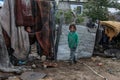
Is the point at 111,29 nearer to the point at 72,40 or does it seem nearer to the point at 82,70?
the point at 72,40

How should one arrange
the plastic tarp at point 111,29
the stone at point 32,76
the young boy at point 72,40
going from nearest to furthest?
the stone at point 32,76
the young boy at point 72,40
the plastic tarp at point 111,29

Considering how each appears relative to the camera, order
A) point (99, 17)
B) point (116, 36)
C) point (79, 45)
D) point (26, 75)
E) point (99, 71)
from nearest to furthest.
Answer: point (26, 75) → point (99, 71) → point (79, 45) → point (116, 36) → point (99, 17)

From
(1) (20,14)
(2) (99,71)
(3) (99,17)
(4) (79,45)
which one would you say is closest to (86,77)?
(2) (99,71)

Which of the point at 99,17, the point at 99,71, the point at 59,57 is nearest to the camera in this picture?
the point at 99,71

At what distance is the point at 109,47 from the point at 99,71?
288cm

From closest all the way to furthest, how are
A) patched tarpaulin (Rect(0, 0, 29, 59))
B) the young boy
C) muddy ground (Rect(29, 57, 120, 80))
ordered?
muddy ground (Rect(29, 57, 120, 80)), patched tarpaulin (Rect(0, 0, 29, 59)), the young boy

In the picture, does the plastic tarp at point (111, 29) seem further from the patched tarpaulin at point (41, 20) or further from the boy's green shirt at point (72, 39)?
the patched tarpaulin at point (41, 20)

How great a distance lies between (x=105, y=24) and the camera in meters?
10.4

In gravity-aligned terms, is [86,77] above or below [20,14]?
below

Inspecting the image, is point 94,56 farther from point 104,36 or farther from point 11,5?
point 11,5

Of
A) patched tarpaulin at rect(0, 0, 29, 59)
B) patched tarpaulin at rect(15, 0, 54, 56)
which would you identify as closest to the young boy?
patched tarpaulin at rect(15, 0, 54, 56)

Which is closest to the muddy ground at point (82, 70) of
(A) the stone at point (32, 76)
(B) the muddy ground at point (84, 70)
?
(B) the muddy ground at point (84, 70)

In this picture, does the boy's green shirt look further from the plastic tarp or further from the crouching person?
the plastic tarp

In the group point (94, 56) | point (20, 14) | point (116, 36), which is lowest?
point (94, 56)
